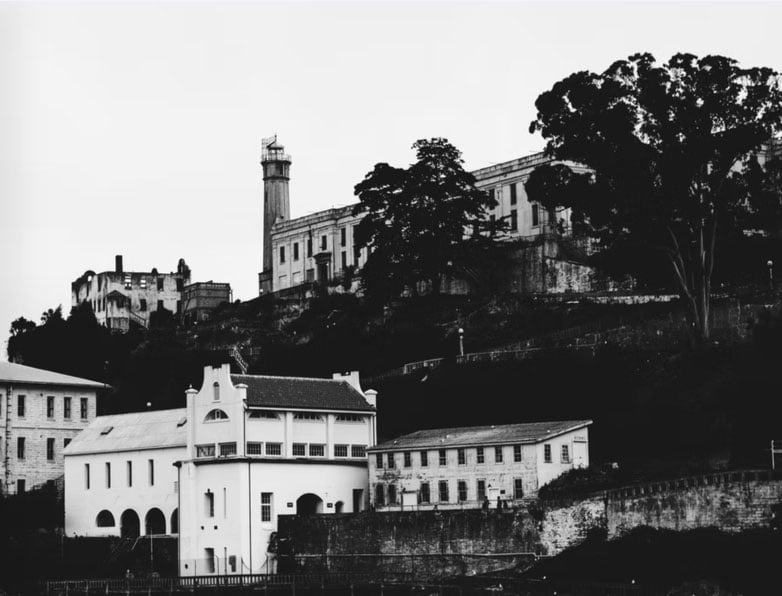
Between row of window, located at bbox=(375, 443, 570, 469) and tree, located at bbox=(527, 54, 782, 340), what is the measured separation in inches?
469

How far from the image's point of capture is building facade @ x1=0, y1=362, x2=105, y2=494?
9750 cm

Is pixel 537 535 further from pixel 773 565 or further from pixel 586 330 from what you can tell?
pixel 586 330

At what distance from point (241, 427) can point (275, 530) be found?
507 centimetres

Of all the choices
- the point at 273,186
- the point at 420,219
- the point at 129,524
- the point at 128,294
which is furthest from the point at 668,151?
the point at 128,294

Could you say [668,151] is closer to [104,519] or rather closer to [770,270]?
[770,270]

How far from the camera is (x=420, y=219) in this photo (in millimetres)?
107125

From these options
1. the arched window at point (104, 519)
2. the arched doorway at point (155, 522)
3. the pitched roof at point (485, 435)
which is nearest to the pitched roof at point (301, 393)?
the pitched roof at point (485, 435)

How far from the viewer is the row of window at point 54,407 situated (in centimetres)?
9856

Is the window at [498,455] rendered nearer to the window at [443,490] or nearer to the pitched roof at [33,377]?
the window at [443,490]

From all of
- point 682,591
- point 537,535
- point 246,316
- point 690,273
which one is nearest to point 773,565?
point 682,591

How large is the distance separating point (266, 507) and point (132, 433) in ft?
41.0

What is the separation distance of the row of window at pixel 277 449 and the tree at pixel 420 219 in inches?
890

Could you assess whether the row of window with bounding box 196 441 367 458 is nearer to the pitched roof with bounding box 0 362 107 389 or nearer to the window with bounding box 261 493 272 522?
the window with bounding box 261 493 272 522

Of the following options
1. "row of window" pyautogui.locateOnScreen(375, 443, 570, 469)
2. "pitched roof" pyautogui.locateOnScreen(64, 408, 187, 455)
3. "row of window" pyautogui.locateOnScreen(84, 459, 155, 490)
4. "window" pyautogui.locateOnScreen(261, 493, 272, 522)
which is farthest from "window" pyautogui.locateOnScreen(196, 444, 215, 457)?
"row of window" pyautogui.locateOnScreen(375, 443, 570, 469)
